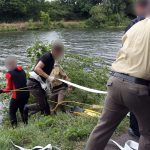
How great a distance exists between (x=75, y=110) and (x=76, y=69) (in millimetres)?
1962

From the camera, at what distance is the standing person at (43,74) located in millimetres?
7434

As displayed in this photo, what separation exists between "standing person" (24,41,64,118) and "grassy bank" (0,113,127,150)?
4.28ft

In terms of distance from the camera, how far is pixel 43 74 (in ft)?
24.5

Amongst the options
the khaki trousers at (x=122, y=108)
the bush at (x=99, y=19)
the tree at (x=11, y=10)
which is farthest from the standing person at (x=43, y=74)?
the tree at (x=11, y=10)

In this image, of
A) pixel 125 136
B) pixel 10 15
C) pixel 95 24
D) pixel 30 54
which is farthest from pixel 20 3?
pixel 125 136

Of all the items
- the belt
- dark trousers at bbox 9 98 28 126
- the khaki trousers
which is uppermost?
the belt

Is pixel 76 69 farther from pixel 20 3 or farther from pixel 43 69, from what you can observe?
pixel 20 3

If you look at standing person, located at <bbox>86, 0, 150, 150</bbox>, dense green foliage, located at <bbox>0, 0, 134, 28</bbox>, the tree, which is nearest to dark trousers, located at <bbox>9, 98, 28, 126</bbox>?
standing person, located at <bbox>86, 0, 150, 150</bbox>

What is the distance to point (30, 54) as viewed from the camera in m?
10.9

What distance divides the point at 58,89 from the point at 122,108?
4719 millimetres

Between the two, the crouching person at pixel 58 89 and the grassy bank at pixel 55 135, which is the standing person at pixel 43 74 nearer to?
the crouching person at pixel 58 89

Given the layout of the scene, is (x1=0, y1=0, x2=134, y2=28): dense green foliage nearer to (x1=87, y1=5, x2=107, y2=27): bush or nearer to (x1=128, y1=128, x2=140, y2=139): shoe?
(x1=87, y1=5, x2=107, y2=27): bush

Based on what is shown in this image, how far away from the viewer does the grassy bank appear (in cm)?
546

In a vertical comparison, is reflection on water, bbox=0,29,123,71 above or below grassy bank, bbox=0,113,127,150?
below
